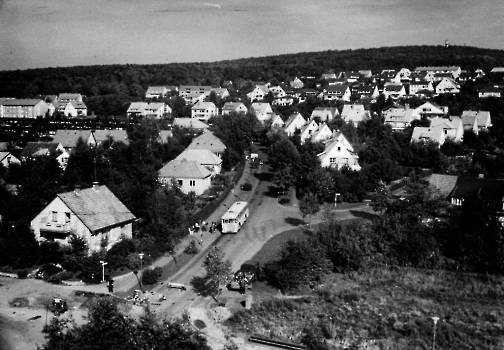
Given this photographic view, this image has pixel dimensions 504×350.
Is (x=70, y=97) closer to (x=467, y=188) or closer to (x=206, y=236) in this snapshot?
(x=206, y=236)

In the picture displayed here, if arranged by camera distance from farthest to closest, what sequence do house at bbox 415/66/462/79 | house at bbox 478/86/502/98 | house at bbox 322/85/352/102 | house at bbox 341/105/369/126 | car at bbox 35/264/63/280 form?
house at bbox 415/66/462/79
house at bbox 322/85/352/102
house at bbox 478/86/502/98
house at bbox 341/105/369/126
car at bbox 35/264/63/280

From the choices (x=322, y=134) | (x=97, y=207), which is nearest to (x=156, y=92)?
(x=322, y=134)

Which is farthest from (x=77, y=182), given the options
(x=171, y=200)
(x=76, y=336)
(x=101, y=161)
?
(x=76, y=336)

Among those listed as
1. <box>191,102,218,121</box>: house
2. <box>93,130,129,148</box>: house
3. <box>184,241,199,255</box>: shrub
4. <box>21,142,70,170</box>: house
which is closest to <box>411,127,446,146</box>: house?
<box>93,130,129,148</box>: house

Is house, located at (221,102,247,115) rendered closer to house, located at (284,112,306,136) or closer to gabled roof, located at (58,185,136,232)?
house, located at (284,112,306,136)

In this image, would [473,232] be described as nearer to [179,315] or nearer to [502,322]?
[502,322]
